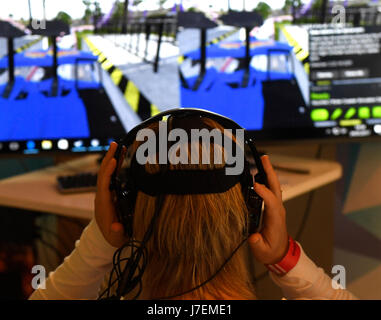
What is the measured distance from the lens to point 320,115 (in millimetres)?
1799

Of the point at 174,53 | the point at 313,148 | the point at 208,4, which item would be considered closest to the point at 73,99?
the point at 174,53

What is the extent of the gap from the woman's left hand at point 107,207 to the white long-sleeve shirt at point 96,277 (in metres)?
0.03

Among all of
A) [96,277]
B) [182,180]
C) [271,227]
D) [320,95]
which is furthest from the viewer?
[320,95]

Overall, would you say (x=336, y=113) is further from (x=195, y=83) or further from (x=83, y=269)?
(x=83, y=269)

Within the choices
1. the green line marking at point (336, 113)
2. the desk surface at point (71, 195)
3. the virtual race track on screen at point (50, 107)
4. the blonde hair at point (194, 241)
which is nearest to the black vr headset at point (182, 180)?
the blonde hair at point (194, 241)

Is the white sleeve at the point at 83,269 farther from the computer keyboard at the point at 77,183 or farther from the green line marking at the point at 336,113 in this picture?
the green line marking at the point at 336,113

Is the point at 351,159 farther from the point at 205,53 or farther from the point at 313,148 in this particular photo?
the point at 205,53

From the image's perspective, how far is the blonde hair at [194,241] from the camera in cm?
71

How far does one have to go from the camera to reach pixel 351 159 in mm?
2076

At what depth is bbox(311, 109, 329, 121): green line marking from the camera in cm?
180

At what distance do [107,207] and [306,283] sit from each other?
35cm

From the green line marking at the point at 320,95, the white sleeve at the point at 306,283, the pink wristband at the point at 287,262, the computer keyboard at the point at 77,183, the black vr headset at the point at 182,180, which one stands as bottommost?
the computer keyboard at the point at 77,183

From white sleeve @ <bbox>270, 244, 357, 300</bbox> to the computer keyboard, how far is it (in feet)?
2.55

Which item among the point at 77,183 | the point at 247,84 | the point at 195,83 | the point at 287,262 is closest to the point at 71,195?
the point at 77,183
